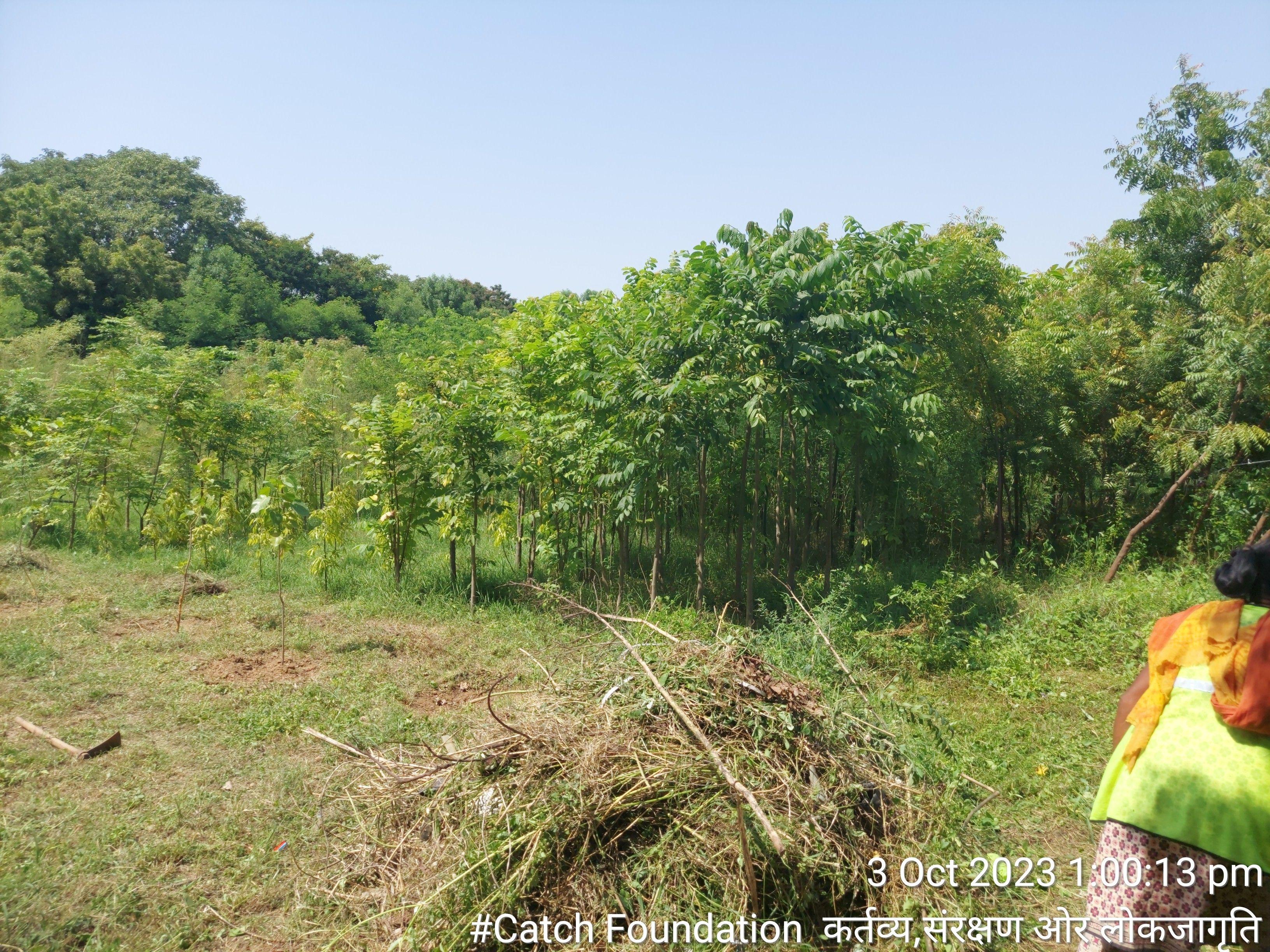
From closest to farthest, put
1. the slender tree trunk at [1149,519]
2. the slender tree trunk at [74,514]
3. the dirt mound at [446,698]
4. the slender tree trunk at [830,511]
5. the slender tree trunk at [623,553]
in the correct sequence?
the dirt mound at [446,698]
the slender tree trunk at [1149,519]
the slender tree trunk at [830,511]
the slender tree trunk at [623,553]
the slender tree trunk at [74,514]

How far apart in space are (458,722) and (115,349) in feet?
39.3

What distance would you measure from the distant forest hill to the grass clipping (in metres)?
11.8

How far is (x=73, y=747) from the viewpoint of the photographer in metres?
5.25

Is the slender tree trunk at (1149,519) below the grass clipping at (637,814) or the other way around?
the other way around

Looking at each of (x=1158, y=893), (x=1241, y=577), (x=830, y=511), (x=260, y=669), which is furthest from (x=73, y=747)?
(x=830, y=511)

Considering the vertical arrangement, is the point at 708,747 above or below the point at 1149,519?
below

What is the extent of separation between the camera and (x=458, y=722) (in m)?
5.85

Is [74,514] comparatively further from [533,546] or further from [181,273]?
[181,273]

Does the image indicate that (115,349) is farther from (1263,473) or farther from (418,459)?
(1263,473)

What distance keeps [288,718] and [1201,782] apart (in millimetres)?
5772

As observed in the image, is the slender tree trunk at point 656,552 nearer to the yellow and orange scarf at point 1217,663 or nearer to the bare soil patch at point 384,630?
the bare soil patch at point 384,630

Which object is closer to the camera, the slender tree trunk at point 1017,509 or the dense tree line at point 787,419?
the dense tree line at point 787,419

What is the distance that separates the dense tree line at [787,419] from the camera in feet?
25.3

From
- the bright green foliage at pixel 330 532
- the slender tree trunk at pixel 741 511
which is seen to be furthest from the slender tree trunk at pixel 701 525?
the bright green foliage at pixel 330 532
